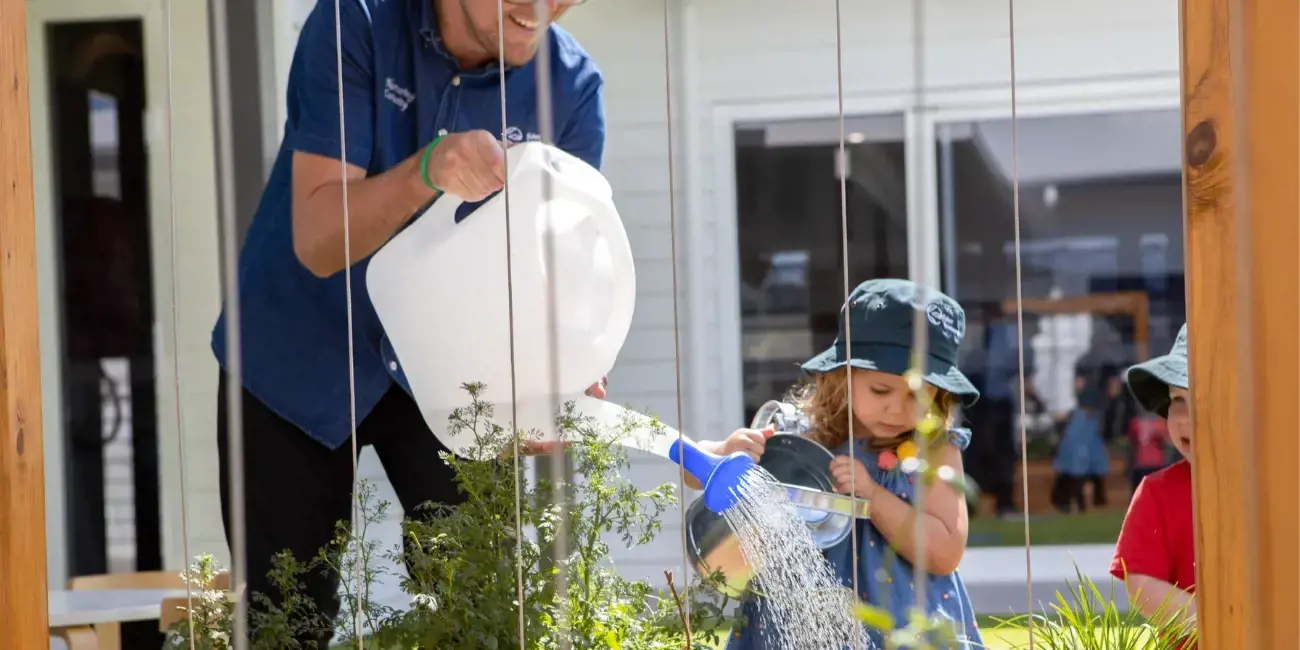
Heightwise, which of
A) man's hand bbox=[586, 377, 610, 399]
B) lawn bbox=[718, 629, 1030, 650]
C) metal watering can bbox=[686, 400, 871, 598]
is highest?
man's hand bbox=[586, 377, 610, 399]

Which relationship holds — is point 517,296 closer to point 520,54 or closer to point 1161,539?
point 520,54

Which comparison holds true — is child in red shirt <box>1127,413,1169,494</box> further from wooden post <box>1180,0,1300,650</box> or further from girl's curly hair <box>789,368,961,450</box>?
wooden post <box>1180,0,1300,650</box>

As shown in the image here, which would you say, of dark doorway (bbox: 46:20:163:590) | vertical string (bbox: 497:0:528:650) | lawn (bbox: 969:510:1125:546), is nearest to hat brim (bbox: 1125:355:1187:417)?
lawn (bbox: 969:510:1125:546)

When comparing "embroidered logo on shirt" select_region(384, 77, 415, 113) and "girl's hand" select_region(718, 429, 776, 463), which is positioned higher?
"embroidered logo on shirt" select_region(384, 77, 415, 113)

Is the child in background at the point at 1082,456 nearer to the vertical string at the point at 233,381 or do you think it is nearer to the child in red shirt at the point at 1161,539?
the child in red shirt at the point at 1161,539

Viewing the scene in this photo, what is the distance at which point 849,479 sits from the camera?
1.55 meters

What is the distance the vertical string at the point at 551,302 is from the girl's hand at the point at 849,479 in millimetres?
355

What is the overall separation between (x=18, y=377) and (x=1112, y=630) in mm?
1234

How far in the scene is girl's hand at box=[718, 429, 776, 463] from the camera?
160cm

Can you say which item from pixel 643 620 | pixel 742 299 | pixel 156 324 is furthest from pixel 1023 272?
pixel 156 324

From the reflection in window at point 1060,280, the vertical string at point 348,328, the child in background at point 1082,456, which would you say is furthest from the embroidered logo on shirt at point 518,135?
the child in background at point 1082,456

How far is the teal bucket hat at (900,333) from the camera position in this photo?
62.6 inches

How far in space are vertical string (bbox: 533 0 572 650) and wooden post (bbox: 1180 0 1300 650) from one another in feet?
2.25

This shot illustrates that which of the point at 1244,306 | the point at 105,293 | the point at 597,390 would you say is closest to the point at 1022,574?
the point at 597,390
